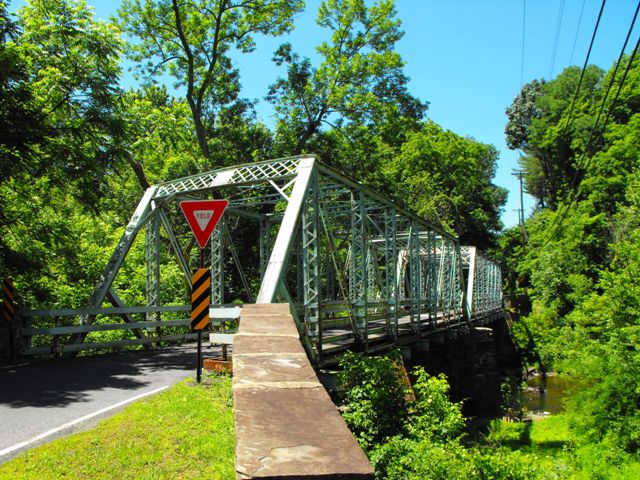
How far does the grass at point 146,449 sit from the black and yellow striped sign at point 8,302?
18.5ft

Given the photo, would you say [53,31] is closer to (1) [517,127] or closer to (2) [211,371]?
(2) [211,371]

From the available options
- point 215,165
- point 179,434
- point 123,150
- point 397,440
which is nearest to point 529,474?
point 397,440

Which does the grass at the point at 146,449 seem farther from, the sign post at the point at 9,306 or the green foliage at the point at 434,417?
the sign post at the point at 9,306

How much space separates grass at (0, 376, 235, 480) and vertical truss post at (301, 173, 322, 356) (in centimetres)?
252

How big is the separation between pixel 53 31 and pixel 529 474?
15.4 meters

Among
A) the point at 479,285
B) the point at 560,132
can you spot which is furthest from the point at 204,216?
the point at 560,132

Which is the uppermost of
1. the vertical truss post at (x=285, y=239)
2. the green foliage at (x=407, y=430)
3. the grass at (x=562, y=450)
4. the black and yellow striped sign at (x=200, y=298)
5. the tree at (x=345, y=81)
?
the tree at (x=345, y=81)

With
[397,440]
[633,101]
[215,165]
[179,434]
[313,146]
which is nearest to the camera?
[179,434]

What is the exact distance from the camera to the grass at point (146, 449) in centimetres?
448

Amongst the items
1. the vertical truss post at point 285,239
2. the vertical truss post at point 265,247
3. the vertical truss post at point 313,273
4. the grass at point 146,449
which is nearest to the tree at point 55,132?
the vertical truss post at point 265,247

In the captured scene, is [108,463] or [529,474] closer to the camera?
[108,463]

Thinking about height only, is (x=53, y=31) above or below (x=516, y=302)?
above

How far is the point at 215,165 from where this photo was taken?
22.8 metres

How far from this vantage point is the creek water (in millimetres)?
23875
